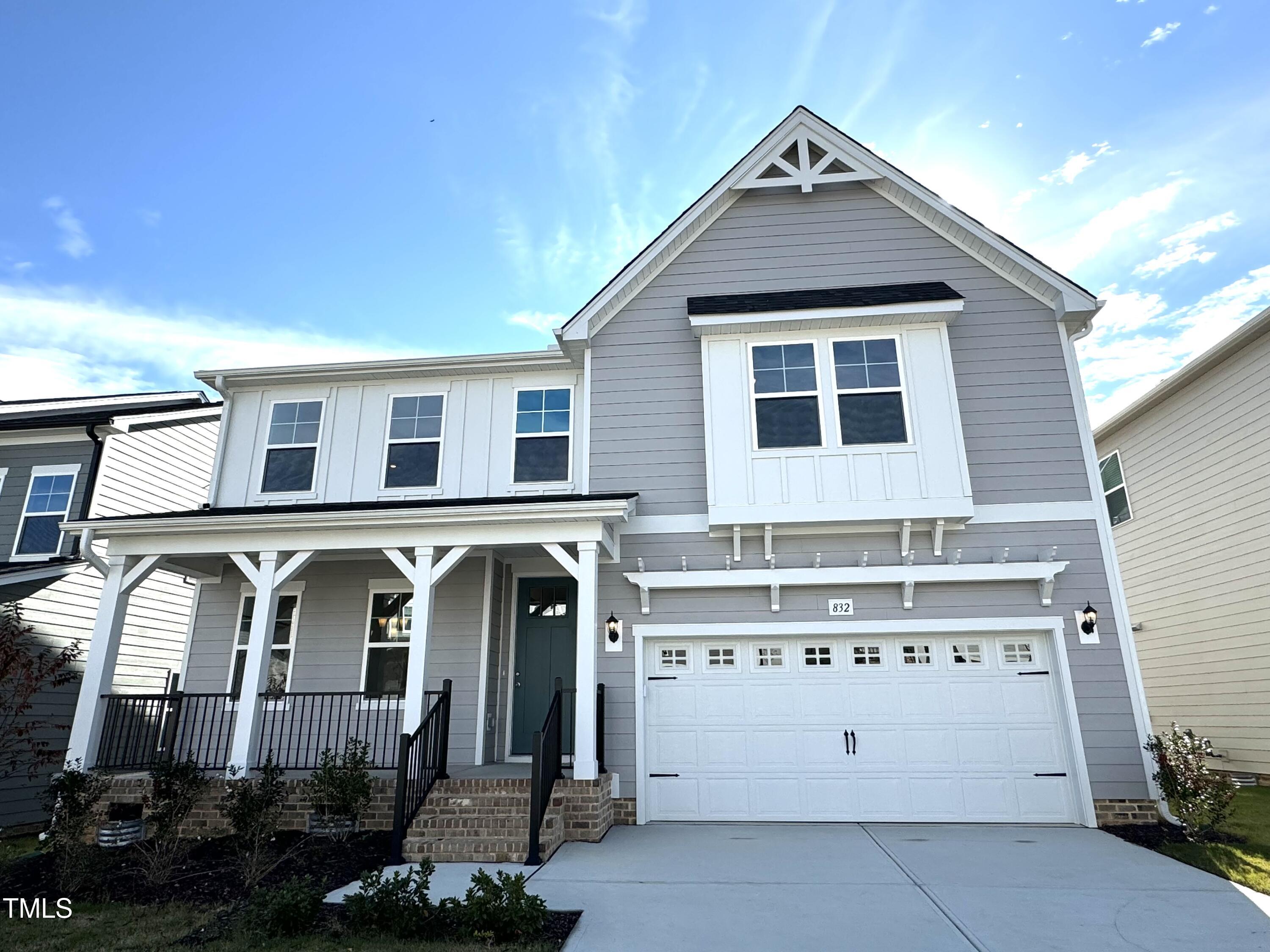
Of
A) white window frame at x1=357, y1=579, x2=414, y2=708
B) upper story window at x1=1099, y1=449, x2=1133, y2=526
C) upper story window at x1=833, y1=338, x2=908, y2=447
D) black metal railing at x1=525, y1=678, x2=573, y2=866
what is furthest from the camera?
upper story window at x1=1099, y1=449, x2=1133, y2=526

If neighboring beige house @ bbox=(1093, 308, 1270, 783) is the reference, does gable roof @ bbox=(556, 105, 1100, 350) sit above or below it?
above

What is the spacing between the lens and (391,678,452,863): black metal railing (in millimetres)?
7039

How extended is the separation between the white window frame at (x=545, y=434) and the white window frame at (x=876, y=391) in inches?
151

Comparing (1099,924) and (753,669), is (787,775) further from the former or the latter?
(1099,924)

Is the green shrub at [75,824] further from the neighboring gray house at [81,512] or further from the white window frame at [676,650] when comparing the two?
the white window frame at [676,650]

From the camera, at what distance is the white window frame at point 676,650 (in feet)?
30.7

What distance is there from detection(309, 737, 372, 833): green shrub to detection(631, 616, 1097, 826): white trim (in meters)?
3.16

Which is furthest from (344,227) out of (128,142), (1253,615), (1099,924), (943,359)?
(1253,615)

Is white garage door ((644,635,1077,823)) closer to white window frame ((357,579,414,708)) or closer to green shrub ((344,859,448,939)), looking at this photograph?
white window frame ((357,579,414,708))

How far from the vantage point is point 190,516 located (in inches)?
368

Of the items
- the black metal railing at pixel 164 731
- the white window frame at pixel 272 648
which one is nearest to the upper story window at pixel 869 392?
the white window frame at pixel 272 648

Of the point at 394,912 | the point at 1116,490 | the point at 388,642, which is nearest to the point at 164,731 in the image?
the point at 388,642

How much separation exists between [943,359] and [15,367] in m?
24.9

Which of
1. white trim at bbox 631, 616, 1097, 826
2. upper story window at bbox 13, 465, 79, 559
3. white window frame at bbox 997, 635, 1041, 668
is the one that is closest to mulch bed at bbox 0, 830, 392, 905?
white trim at bbox 631, 616, 1097, 826
